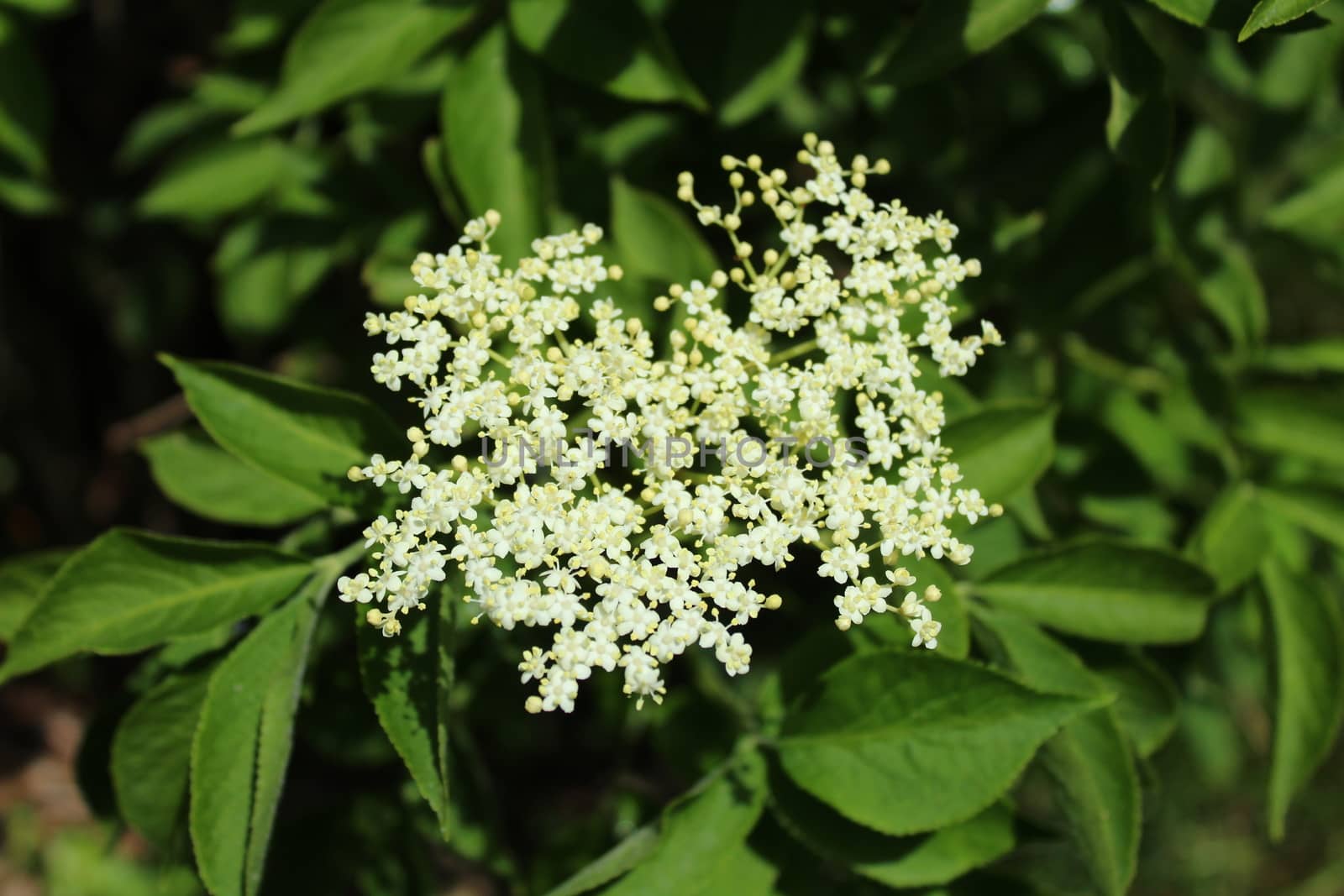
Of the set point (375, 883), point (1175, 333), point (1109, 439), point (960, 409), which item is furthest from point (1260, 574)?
point (375, 883)

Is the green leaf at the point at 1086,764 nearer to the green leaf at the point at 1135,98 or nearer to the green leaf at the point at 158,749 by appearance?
the green leaf at the point at 1135,98

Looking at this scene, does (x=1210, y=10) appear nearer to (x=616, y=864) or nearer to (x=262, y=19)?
(x=616, y=864)

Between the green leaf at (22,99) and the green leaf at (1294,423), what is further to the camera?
the green leaf at (22,99)

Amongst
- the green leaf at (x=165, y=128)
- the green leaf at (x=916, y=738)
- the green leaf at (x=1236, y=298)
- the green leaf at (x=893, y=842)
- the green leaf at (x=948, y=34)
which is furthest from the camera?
the green leaf at (x=165, y=128)

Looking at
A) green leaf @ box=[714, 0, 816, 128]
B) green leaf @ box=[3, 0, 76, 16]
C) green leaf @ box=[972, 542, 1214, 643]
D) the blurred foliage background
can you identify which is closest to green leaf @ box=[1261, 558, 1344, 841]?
the blurred foliage background

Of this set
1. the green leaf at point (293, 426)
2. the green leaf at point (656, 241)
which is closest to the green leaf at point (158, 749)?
the green leaf at point (293, 426)

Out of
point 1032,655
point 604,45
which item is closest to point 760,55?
point 604,45

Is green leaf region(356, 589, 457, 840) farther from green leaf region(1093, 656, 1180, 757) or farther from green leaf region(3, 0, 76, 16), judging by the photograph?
green leaf region(3, 0, 76, 16)

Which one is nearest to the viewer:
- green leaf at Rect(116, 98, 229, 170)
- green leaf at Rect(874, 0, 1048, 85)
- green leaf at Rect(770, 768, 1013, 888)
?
green leaf at Rect(874, 0, 1048, 85)
